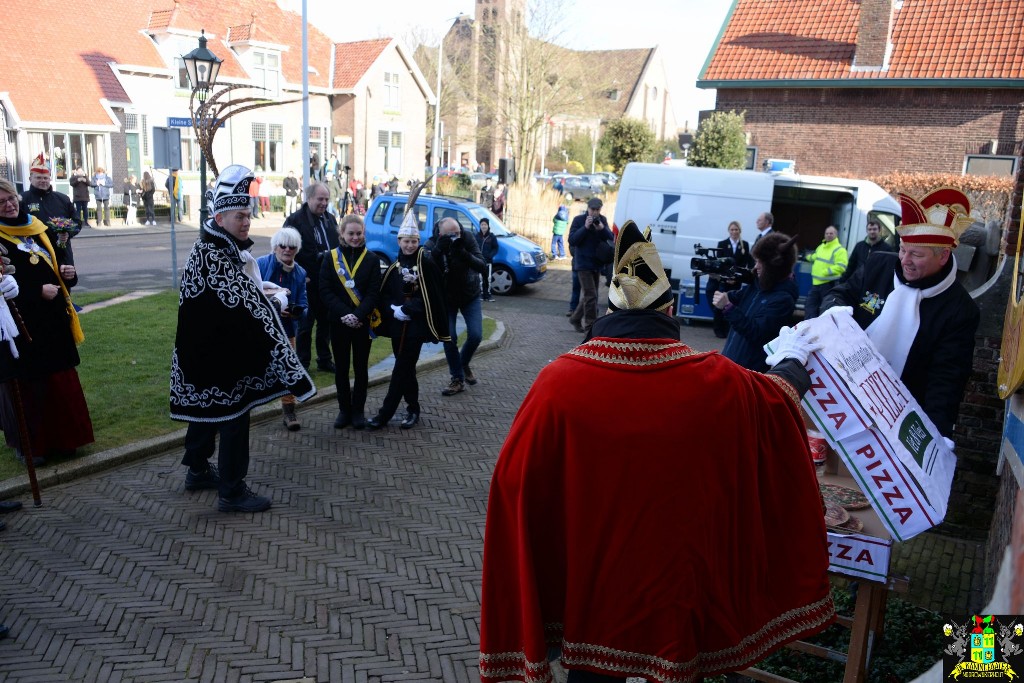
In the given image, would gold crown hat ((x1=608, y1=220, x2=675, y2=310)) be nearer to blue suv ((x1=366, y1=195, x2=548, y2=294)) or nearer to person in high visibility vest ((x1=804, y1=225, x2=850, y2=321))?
person in high visibility vest ((x1=804, y1=225, x2=850, y2=321))

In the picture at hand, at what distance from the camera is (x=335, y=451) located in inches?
269

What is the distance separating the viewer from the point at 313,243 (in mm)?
8891

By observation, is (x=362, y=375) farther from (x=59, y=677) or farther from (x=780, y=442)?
(x=780, y=442)

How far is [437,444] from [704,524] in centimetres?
493

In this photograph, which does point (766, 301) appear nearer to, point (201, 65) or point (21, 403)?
point (21, 403)

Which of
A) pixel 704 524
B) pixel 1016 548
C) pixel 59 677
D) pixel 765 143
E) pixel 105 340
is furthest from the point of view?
pixel 765 143

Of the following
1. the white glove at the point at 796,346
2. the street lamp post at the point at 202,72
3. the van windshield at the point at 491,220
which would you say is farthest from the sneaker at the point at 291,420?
the van windshield at the point at 491,220

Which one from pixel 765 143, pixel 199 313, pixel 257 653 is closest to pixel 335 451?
pixel 199 313

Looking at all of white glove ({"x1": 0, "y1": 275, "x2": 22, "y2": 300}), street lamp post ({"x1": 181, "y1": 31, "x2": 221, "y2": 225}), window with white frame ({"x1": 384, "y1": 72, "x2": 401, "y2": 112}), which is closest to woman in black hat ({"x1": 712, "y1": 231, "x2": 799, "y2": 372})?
white glove ({"x1": 0, "y1": 275, "x2": 22, "y2": 300})

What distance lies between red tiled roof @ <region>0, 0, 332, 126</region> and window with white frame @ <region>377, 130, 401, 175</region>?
314 inches

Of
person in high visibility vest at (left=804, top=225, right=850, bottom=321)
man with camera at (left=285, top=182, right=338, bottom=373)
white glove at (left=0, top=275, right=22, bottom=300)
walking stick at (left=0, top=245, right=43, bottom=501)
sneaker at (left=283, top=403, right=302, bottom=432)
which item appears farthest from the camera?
person in high visibility vest at (left=804, top=225, right=850, bottom=321)

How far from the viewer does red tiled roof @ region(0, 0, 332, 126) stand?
2742 centimetres

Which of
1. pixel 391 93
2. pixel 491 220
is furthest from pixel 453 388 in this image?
pixel 391 93

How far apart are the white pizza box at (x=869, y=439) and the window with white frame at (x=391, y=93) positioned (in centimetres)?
4160
